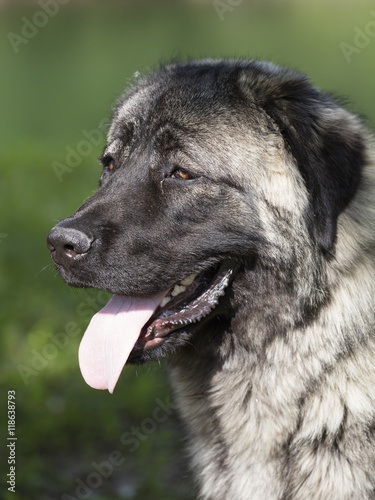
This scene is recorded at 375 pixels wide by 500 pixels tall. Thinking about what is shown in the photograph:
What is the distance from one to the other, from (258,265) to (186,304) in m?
0.35

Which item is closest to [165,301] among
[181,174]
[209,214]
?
[209,214]

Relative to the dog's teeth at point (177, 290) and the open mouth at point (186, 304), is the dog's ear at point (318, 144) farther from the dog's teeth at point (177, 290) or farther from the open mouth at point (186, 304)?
the dog's teeth at point (177, 290)

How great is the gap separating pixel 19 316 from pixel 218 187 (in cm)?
350

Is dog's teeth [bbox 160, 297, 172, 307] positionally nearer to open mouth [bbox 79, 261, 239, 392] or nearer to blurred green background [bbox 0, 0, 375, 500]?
open mouth [bbox 79, 261, 239, 392]

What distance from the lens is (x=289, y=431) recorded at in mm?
2883

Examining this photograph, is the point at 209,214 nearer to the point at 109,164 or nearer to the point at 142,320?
the point at 142,320

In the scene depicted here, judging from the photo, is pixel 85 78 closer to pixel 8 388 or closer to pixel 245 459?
pixel 8 388

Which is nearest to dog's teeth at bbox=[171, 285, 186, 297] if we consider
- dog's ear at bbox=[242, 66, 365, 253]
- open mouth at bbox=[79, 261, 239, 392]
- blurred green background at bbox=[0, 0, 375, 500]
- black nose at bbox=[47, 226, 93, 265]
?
open mouth at bbox=[79, 261, 239, 392]

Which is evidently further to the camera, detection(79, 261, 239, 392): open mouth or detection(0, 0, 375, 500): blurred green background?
detection(0, 0, 375, 500): blurred green background

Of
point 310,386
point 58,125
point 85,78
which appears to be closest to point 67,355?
point 310,386

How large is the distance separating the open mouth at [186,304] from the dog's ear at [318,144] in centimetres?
44

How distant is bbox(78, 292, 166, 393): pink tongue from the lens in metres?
2.91

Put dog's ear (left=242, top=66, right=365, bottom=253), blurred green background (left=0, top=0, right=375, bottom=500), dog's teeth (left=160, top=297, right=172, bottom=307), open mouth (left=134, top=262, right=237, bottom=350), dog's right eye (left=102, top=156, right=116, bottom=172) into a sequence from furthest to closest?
blurred green background (left=0, top=0, right=375, bottom=500) < dog's right eye (left=102, top=156, right=116, bottom=172) < dog's teeth (left=160, top=297, right=172, bottom=307) < open mouth (left=134, top=262, right=237, bottom=350) < dog's ear (left=242, top=66, right=365, bottom=253)

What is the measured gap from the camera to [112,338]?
296cm
